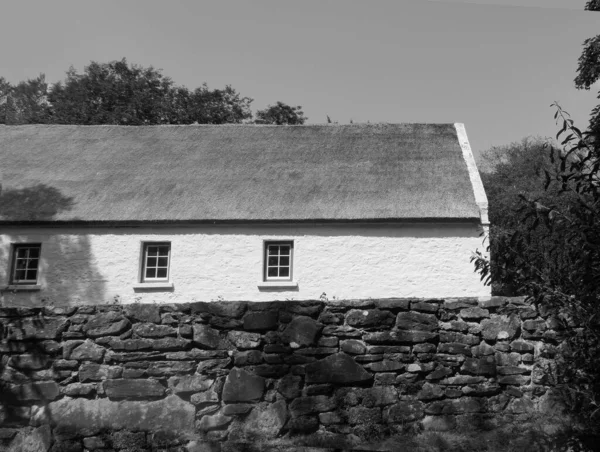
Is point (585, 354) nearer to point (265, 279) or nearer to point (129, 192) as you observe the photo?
point (265, 279)

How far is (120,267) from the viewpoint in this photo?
13.1 m

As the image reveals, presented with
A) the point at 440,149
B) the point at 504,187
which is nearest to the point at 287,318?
the point at 440,149

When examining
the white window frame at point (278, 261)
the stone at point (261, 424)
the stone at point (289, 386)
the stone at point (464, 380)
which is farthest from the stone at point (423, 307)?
the white window frame at point (278, 261)

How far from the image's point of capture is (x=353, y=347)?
5.35 metres

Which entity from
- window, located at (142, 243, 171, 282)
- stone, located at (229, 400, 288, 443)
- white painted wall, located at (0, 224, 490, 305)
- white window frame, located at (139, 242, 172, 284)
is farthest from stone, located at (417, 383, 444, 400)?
window, located at (142, 243, 171, 282)

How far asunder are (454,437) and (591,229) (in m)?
2.57

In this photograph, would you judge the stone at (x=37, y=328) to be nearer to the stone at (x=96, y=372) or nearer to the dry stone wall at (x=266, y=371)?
the dry stone wall at (x=266, y=371)

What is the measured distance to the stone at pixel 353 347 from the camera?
5.34 metres

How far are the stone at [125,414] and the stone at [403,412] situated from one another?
165cm

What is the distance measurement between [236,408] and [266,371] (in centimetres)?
39

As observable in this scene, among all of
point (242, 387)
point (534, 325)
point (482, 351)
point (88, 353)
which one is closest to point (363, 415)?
point (242, 387)

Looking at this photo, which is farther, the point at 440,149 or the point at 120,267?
the point at 440,149

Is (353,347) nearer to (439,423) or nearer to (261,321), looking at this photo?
(261,321)

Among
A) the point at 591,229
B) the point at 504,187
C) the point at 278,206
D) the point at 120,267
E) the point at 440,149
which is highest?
the point at 504,187
